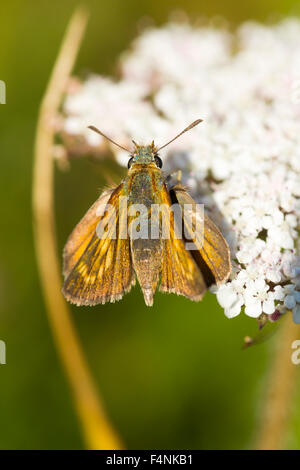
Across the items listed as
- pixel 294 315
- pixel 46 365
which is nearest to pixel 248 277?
pixel 294 315

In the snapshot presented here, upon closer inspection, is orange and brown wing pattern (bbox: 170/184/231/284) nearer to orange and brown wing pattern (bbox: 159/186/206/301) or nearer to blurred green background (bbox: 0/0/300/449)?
orange and brown wing pattern (bbox: 159/186/206/301)

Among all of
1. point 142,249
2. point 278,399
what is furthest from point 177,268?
point 278,399

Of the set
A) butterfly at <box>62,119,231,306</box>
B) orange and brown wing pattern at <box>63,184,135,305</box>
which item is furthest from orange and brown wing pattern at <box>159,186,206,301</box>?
orange and brown wing pattern at <box>63,184,135,305</box>

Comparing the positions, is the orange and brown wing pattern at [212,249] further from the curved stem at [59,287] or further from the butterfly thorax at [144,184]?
the curved stem at [59,287]

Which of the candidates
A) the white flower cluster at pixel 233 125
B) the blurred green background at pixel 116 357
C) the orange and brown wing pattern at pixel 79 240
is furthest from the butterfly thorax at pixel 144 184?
the blurred green background at pixel 116 357
